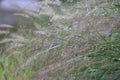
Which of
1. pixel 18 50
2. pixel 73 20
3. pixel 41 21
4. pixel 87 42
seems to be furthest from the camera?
pixel 41 21

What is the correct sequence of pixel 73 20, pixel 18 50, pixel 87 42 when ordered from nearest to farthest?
pixel 87 42
pixel 73 20
pixel 18 50

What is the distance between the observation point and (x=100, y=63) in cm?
207

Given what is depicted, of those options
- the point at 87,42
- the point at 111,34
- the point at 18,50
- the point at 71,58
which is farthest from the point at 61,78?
the point at 18,50

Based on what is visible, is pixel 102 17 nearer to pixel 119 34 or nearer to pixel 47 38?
pixel 119 34

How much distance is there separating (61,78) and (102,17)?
42 centimetres

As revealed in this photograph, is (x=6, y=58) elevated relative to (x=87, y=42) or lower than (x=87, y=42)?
lower

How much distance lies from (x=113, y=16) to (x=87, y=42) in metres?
0.23

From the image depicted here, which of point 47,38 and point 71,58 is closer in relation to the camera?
point 71,58

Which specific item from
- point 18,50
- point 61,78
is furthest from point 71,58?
point 18,50

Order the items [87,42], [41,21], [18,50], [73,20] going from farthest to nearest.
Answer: [41,21] → [18,50] → [73,20] → [87,42]

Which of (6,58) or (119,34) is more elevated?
(119,34)

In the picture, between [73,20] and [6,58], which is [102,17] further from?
[6,58]

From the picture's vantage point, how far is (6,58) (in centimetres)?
285

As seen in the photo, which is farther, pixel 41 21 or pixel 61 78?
pixel 41 21
